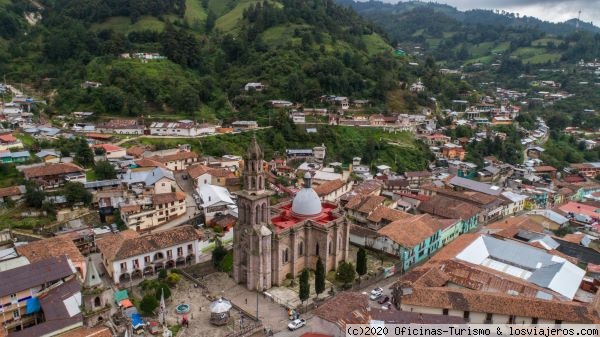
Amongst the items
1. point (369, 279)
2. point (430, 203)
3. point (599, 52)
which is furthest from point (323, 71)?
point (599, 52)

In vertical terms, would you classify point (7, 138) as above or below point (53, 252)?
above

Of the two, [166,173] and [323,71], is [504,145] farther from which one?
[166,173]

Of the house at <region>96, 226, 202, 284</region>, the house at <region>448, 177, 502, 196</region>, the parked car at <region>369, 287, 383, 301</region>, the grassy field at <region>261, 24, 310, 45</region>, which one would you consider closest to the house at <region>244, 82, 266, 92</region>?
the grassy field at <region>261, 24, 310, 45</region>

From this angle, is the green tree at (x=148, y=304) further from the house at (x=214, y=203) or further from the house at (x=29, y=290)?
the house at (x=214, y=203)

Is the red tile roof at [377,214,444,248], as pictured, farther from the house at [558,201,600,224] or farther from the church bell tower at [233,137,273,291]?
the house at [558,201,600,224]

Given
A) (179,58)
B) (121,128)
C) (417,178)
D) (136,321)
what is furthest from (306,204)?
(179,58)

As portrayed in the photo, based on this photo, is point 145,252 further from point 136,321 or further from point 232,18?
point 232,18
